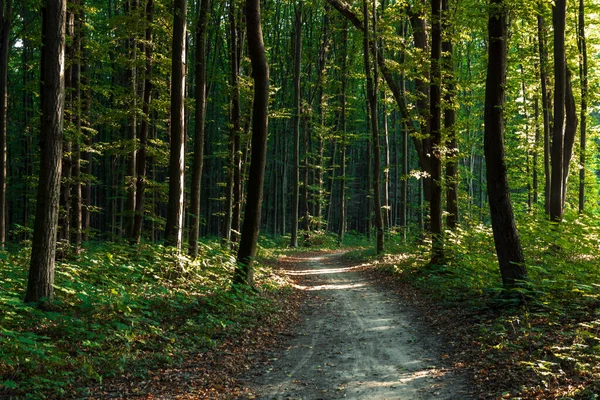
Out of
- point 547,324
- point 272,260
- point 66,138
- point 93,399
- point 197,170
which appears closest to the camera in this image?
point 93,399

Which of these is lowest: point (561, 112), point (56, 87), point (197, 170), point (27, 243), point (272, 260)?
point (272, 260)

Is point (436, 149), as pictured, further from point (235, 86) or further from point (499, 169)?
point (235, 86)

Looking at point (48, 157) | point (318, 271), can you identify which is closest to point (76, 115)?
point (48, 157)

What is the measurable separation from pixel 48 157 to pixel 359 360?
5.84 metres

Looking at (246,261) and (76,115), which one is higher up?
(76,115)

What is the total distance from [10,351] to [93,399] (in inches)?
49.5

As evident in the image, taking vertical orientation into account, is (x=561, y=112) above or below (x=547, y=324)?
above

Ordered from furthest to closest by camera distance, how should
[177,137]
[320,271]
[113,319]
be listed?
[320,271]
[177,137]
[113,319]

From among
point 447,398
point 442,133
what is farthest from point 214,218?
point 447,398

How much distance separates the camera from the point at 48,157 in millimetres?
7043

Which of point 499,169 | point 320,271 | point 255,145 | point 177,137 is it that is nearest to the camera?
point 499,169

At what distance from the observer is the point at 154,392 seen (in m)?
5.04

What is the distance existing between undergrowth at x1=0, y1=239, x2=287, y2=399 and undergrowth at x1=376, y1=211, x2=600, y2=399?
4.21 metres

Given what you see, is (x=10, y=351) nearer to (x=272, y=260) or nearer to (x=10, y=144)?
(x=272, y=260)
